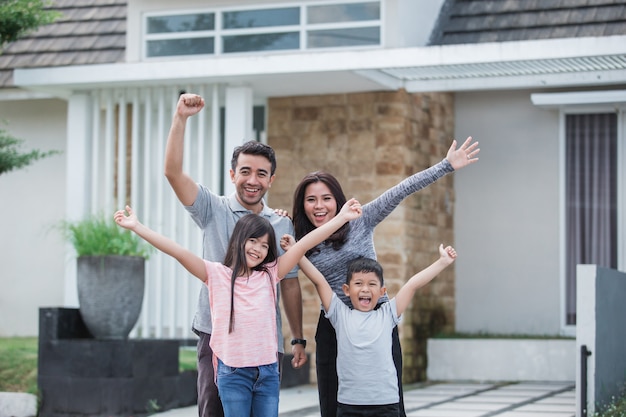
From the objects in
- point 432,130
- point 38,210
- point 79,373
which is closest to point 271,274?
point 79,373

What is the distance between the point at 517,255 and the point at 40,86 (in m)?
4.98

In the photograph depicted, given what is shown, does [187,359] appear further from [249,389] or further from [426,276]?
[249,389]

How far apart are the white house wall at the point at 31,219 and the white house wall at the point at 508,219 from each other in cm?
435

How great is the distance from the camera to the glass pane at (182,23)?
10.4 metres

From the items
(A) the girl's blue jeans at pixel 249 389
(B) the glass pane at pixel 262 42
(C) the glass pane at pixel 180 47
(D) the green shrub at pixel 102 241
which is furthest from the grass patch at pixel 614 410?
(C) the glass pane at pixel 180 47

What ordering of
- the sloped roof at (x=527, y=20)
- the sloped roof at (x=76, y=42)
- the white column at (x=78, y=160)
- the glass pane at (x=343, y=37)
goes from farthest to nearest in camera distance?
the sloped roof at (x=76, y=42) < the white column at (x=78, y=160) < the sloped roof at (x=527, y=20) < the glass pane at (x=343, y=37)

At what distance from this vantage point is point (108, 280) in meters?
8.48

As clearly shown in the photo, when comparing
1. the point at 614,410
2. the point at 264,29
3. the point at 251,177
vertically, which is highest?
the point at 264,29

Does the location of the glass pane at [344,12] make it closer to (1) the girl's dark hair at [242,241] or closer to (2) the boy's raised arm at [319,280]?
→ (2) the boy's raised arm at [319,280]

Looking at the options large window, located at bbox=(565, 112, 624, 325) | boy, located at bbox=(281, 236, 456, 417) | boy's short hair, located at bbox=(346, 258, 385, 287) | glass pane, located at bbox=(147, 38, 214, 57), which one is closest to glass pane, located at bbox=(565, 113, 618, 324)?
large window, located at bbox=(565, 112, 624, 325)

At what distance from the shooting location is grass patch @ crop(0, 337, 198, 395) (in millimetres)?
8359

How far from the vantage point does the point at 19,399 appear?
8.17 metres

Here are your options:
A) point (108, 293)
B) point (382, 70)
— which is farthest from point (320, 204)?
point (382, 70)

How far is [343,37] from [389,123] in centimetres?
94
